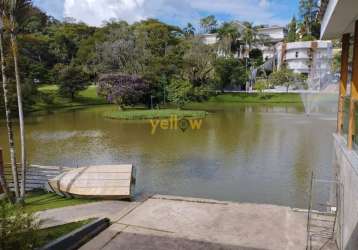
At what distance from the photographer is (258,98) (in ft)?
136

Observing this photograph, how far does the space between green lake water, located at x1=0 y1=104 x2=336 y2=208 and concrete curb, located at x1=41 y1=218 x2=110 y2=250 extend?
8.35 ft

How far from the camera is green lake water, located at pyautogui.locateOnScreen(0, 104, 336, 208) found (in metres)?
9.25

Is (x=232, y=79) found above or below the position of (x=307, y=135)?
above

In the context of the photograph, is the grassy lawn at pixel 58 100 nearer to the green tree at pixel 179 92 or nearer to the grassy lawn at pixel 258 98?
the green tree at pixel 179 92

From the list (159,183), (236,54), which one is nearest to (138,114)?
(159,183)

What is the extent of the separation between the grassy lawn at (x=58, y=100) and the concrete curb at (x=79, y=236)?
99.7 feet

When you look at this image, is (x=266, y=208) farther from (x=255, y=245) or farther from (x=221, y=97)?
(x=221, y=97)

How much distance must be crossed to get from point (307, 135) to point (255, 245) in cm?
1343

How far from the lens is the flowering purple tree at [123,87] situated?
3027 centimetres

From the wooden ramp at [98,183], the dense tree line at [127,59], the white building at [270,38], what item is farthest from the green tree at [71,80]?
the white building at [270,38]

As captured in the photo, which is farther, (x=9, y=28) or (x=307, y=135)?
(x=307, y=135)

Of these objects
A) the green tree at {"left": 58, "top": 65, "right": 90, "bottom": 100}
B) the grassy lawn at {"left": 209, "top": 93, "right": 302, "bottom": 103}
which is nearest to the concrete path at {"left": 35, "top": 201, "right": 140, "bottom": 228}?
the green tree at {"left": 58, "top": 65, "right": 90, "bottom": 100}

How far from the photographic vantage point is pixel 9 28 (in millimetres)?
7363

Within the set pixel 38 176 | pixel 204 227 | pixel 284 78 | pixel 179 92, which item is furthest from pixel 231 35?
pixel 204 227
